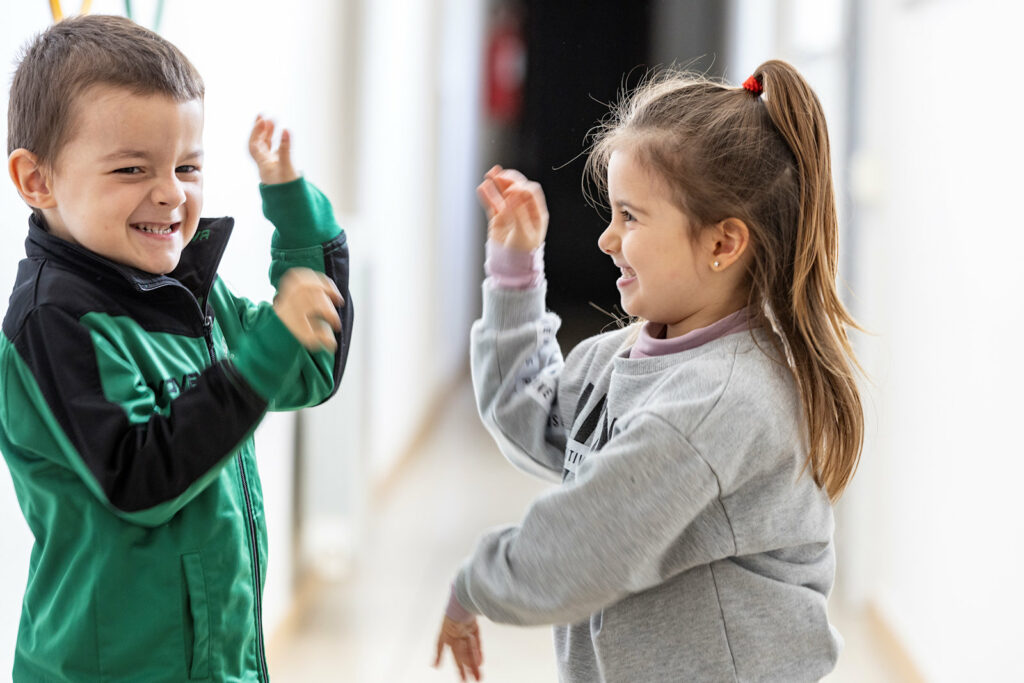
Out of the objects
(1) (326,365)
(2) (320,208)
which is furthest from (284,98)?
(1) (326,365)

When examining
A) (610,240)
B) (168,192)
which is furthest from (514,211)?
(168,192)

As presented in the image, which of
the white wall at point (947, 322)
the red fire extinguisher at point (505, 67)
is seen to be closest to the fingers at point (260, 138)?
the red fire extinguisher at point (505, 67)

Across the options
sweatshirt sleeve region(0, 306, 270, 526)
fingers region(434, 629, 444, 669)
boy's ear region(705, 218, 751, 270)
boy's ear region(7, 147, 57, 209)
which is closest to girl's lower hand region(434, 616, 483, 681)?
fingers region(434, 629, 444, 669)

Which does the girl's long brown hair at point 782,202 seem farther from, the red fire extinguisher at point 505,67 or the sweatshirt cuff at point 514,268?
the red fire extinguisher at point 505,67

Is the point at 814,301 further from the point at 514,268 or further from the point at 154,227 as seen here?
the point at 154,227

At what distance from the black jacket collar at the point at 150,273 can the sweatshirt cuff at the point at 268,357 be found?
0.11 m

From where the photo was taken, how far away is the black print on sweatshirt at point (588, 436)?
0.95m

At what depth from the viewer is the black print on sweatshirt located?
0.95 metres

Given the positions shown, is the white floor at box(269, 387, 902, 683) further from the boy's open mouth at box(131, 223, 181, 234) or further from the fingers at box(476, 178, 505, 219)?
the boy's open mouth at box(131, 223, 181, 234)

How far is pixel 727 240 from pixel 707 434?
0.18 metres

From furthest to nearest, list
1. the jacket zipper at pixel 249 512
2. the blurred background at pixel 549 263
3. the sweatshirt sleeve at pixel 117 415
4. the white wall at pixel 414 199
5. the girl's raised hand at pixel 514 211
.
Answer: the white wall at pixel 414 199 → the blurred background at pixel 549 263 → the girl's raised hand at pixel 514 211 → the jacket zipper at pixel 249 512 → the sweatshirt sleeve at pixel 117 415

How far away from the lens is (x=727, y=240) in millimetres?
900

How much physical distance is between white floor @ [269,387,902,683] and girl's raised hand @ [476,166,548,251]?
0.66 m

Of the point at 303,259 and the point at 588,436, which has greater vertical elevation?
the point at 303,259
